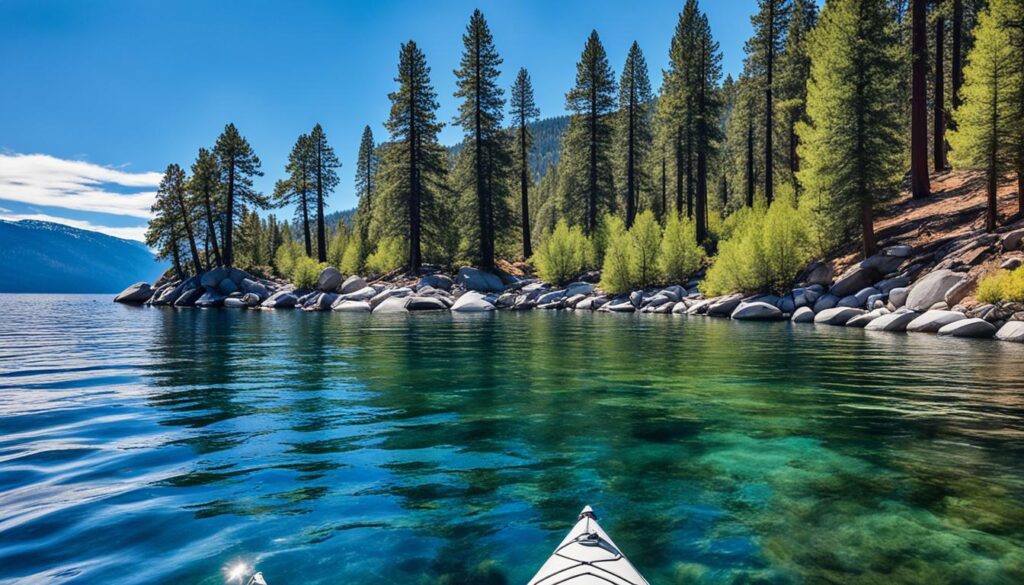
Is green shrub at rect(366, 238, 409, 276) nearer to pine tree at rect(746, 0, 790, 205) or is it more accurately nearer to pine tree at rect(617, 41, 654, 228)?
pine tree at rect(617, 41, 654, 228)

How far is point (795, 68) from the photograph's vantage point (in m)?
31.0

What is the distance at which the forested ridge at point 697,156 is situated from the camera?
2092 centimetres

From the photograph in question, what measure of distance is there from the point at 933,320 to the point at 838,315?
334cm

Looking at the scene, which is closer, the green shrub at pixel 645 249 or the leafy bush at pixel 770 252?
the leafy bush at pixel 770 252

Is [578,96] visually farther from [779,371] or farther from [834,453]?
[834,453]

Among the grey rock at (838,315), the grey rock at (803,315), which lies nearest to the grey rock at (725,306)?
the grey rock at (803,315)

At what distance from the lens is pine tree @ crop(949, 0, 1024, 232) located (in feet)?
58.6

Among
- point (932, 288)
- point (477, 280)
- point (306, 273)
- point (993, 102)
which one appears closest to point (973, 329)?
point (932, 288)

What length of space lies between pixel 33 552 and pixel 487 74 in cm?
3754

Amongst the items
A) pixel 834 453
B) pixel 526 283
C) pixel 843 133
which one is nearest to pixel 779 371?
pixel 834 453

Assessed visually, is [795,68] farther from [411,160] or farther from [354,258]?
[354,258]

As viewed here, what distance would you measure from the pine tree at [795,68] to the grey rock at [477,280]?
62.3 feet

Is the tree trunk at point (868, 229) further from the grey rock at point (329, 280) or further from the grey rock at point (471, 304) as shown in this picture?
the grey rock at point (329, 280)

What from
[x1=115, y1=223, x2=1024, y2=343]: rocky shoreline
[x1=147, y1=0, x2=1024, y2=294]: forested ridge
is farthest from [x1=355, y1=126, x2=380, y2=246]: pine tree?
[x1=115, y1=223, x2=1024, y2=343]: rocky shoreline
